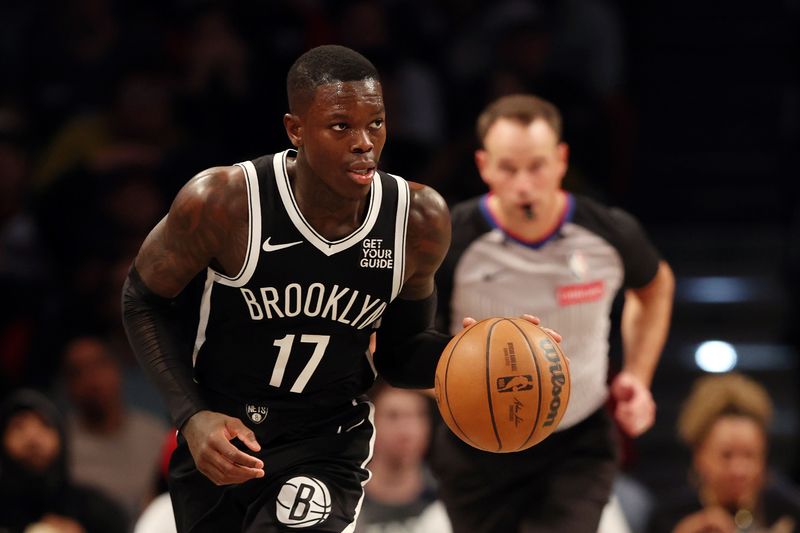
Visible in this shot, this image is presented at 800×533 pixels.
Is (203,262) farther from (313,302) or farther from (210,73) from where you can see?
(210,73)

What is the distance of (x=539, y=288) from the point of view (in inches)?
194

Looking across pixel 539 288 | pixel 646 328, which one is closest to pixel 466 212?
pixel 539 288

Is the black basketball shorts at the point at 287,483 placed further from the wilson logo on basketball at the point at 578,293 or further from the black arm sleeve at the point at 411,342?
the wilson logo on basketball at the point at 578,293

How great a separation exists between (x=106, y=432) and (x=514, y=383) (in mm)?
3886

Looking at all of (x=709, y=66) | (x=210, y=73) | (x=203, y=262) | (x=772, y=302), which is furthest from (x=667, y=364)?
(x=203, y=262)

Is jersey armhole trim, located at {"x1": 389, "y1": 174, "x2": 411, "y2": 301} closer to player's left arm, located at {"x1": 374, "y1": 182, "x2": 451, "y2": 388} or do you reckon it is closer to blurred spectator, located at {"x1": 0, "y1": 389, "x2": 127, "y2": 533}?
player's left arm, located at {"x1": 374, "y1": 182, "x2": 451, "y2": 388}

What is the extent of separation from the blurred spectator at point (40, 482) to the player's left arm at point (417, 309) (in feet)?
9.16

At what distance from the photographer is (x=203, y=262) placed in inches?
149

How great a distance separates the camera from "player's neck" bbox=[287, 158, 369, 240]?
3.81 meters

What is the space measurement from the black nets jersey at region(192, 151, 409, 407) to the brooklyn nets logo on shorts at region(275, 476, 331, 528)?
238mm

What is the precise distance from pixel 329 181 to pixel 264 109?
4690 mm

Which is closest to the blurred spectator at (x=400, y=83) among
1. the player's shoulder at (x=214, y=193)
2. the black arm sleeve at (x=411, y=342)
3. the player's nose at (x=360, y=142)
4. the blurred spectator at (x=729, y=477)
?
the blurred spectator at (x=729, y=477)

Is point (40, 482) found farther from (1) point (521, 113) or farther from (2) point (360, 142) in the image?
(2) point (360, 142)

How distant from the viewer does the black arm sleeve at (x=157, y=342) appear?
3834 mm
